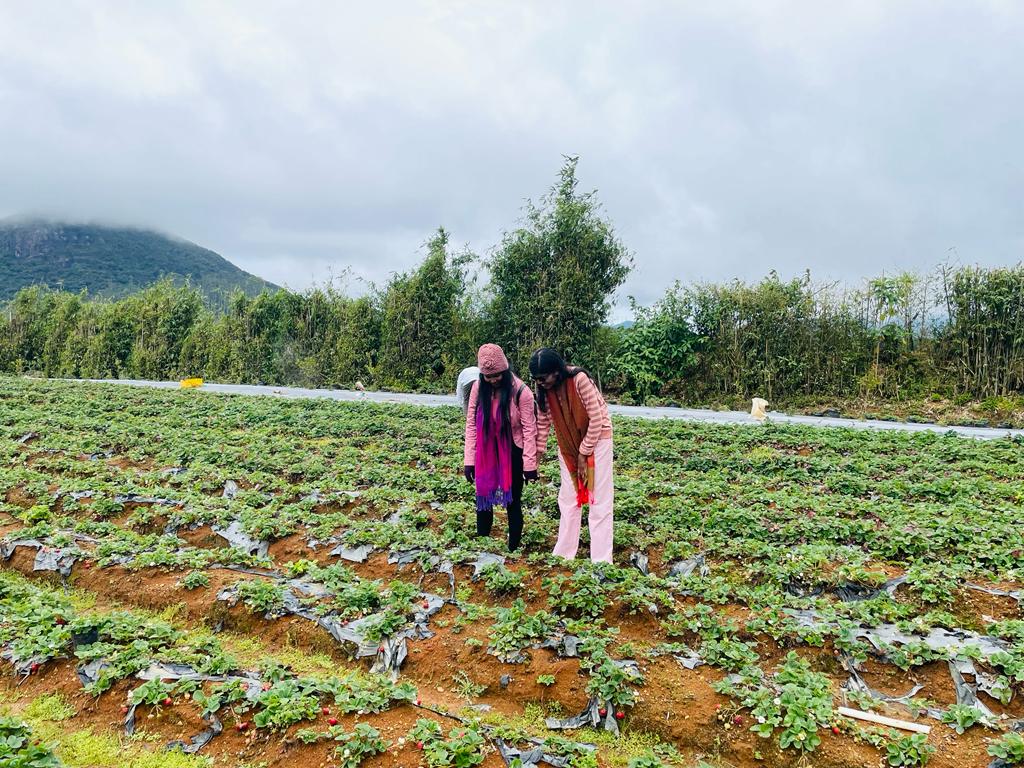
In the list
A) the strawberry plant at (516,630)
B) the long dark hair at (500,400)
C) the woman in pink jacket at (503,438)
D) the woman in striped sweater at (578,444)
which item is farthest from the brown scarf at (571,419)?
the strawberry plant at (516,630)

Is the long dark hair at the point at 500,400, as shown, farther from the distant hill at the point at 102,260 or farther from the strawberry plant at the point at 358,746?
the distant hill at the point at 102,260

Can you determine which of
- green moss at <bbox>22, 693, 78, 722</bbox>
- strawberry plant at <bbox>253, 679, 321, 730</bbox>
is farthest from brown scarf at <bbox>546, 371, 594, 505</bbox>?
green moss at <bbox>22, 693, 78, 722</bbox>

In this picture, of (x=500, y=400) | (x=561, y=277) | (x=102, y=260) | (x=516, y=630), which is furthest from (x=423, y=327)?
(x=102, y=260)

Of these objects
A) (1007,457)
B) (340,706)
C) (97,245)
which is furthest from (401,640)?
(97,245)

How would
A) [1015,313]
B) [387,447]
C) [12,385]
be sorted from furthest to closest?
1. [12,385]
2. [1015,313]
3. [387,447]

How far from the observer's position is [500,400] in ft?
15.8

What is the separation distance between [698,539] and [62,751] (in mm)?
4040

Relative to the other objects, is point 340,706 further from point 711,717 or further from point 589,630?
point 711,717

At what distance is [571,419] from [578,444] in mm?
193

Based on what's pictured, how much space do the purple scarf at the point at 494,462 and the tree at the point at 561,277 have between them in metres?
10.3

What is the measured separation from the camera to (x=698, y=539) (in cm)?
497

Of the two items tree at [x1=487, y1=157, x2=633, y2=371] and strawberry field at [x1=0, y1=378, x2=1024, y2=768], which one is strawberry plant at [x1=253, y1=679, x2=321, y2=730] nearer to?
strawberry field at [x1=0, y1=378, x2=1024, y2=768]

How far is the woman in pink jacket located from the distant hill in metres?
44.0

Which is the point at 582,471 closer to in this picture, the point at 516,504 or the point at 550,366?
the point at 516,504
